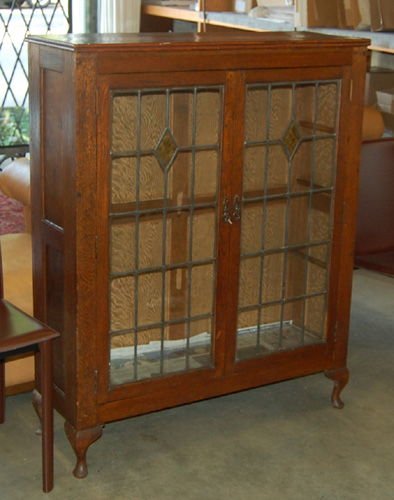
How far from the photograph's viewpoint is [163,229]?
235cm

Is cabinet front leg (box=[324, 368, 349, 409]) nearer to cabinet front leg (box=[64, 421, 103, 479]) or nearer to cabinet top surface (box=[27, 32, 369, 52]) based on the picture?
cabinet front leg (box=[64, 421, 103, 479])

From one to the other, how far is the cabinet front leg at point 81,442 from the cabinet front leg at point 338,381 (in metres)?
0.82

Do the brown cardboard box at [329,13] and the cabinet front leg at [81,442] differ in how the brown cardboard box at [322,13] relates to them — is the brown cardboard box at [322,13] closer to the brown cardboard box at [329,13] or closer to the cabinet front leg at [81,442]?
the brown cardboard box at [329,13]

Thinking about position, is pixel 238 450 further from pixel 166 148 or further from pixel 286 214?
pixel 166 148

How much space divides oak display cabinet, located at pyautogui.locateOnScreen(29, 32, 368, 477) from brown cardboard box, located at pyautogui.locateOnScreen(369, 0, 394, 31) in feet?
2.63

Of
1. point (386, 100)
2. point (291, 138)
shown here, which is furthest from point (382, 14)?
point (291, 138)

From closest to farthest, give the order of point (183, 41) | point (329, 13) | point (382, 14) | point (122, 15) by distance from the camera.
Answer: point (183, 41) → point (382, 14) → point (329, 13) → point (122, 15)

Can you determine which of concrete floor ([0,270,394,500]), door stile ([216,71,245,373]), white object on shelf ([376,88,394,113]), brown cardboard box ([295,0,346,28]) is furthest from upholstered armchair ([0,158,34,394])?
white object on shelf ([376,88,394,113])

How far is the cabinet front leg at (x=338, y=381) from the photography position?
9.04 feet

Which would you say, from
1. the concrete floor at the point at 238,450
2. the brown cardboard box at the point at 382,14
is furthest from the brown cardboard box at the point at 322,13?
the concrete floor at the point at 238,450

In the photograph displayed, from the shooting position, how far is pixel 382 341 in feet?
10.9

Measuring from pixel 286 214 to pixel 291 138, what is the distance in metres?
0.23

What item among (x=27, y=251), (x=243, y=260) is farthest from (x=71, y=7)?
(x=243, y=260)

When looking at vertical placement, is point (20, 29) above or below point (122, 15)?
below
